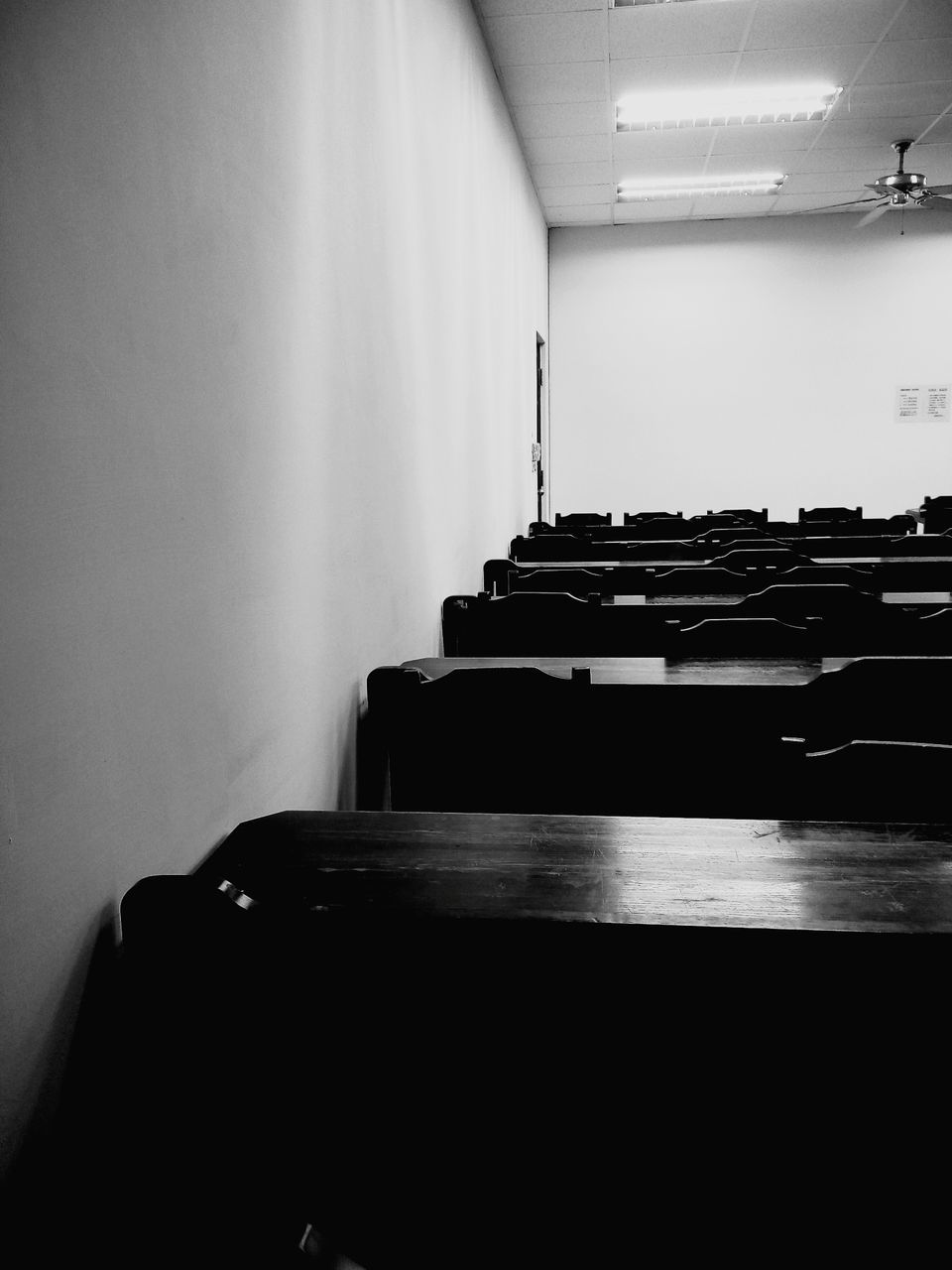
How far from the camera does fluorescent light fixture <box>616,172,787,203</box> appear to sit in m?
7.63

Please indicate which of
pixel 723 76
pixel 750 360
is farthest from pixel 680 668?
pixel 750 360

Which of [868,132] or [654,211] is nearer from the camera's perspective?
[868,132]

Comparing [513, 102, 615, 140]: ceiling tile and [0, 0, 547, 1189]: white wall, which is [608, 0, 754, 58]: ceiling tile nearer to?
[513, 102, 615, 140]: ceiling tile

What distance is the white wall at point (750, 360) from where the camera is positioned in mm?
8680

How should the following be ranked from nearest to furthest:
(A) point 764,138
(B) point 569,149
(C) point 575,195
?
Result: (A) point 764,138
(B) point 569,149
(C) point 575,195

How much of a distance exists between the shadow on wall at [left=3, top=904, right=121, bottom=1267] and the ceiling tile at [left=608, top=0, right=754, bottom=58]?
17.4ft

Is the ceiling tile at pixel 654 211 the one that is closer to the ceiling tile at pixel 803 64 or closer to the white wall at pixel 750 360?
the white wall at pixel 750 360

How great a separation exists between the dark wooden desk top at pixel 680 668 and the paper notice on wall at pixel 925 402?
24.2ft

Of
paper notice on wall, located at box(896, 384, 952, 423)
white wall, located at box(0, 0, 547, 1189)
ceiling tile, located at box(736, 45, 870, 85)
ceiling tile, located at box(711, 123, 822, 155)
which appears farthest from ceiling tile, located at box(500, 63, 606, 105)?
paper notice on wall, located at box(896, 384, 952, 423)

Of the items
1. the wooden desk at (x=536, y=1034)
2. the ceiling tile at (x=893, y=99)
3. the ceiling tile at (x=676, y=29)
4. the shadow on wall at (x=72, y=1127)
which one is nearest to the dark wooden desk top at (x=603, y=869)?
the wooden desk at (x=536, y=1034)

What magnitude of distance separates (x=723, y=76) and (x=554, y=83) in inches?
40.2

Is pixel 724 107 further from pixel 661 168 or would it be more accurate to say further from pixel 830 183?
pixel 830 183

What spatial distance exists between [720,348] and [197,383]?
832cm

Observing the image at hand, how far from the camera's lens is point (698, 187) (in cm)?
780
